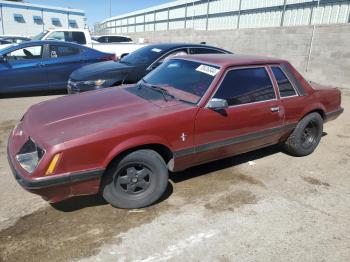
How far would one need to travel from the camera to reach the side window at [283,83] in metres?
4.57

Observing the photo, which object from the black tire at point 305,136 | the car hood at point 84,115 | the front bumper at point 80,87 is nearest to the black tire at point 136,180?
the car hood at point 84,115

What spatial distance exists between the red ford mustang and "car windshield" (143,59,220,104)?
1cm

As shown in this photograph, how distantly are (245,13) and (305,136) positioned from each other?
1364cm

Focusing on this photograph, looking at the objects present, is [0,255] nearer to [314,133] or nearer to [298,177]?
[298,177]

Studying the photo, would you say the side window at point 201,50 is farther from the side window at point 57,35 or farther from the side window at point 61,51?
the side window at point 57,35

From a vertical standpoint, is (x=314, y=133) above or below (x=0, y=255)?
above

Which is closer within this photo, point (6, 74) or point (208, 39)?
point (6, 74)

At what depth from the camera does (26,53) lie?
8.41 meters

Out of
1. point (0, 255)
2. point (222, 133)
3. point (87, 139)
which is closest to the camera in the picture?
point (0, 255)

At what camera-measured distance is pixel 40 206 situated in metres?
3.54

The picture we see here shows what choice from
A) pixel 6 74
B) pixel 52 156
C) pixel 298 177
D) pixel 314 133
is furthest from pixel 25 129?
pixel 6 74

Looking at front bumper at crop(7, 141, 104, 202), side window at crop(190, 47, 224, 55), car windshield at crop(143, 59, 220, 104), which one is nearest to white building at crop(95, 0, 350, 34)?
side window at crop(190, 47, 224, 55)

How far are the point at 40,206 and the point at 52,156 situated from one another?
3.03ft

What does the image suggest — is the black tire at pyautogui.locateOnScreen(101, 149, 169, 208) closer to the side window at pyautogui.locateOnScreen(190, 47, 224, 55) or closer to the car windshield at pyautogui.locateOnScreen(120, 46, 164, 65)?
the car windshield at pyautogui.locateOnScreen(120, 46, 164, 65)
